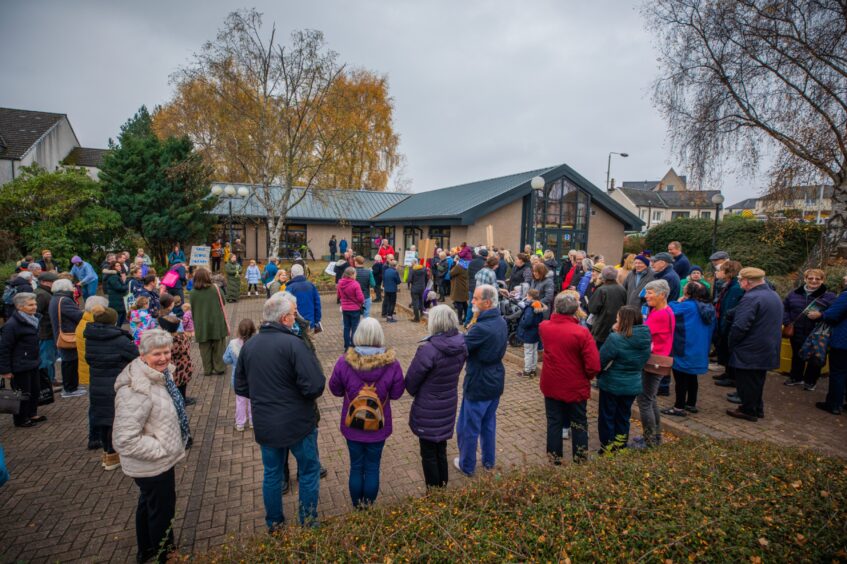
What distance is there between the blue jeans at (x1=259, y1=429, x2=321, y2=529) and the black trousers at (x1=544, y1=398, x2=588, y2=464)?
2.51 m

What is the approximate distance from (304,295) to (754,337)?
7049 mm

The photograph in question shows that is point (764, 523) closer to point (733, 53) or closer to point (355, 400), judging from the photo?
point (355, 400)

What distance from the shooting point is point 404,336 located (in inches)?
417

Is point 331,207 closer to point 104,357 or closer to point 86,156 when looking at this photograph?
point 104,357

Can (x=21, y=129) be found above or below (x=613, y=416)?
above

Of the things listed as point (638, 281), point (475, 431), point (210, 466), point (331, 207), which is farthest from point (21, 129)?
point (638, 281)

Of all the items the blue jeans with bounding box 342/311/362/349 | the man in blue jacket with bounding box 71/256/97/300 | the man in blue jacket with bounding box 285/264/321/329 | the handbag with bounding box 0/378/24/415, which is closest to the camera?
the handbag with bounding box 0/378/24/415

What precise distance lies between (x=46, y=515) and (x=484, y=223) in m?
17.9

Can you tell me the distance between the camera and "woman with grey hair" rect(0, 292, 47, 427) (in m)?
5.09

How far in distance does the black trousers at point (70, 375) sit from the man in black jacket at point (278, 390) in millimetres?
4955

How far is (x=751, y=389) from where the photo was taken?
558 cm

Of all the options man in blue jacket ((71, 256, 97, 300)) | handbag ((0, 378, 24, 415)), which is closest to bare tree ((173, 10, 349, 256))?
man in blue jacket ((71, 256, 97, 300))

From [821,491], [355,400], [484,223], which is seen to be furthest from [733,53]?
[355,400]

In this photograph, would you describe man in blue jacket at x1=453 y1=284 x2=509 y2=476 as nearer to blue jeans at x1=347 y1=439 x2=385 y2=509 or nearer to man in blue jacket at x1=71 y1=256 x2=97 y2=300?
blue jeans at x1=347 y1=439 x2=385 y2=509
